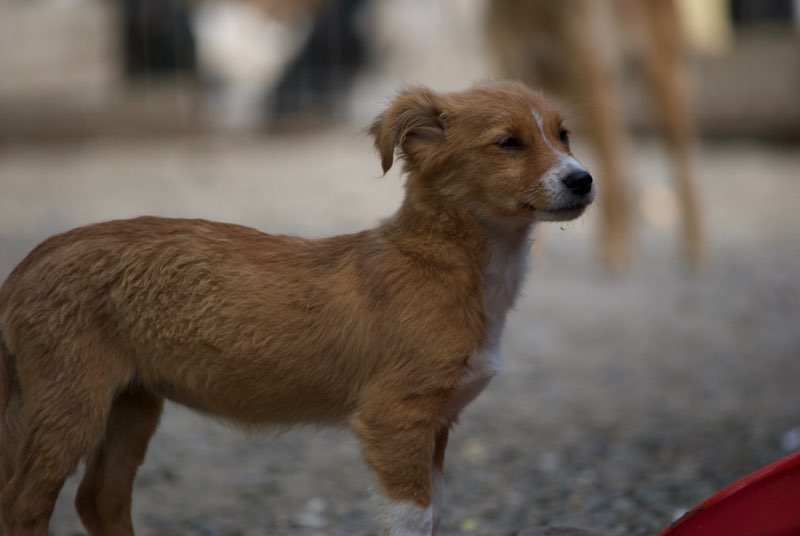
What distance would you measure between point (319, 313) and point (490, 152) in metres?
0.74

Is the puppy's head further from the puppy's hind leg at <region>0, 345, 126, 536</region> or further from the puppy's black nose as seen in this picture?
the puppy's hind leg at <region>0, 345, 126, 536</region>

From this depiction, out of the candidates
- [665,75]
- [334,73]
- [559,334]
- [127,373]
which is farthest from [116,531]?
[334,73]

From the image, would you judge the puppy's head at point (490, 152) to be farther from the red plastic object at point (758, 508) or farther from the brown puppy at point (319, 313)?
the red plastic object at point (758, 508)

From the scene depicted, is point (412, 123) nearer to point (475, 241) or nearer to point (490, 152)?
point (490, 152)

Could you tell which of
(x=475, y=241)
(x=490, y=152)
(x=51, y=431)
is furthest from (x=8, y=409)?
(x=490, y=152)

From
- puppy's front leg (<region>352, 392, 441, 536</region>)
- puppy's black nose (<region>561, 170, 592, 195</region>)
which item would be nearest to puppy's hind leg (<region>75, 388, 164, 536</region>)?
puppy's front leg (<region>352, 392, 441, 536</region>)

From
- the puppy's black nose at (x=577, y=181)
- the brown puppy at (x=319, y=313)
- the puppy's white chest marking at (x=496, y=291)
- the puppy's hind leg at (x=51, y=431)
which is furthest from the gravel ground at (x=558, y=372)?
the puppy's black nose at (x=577, y=181)

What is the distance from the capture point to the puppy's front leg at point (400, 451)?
11.6 ft

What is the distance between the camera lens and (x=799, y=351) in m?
7.66

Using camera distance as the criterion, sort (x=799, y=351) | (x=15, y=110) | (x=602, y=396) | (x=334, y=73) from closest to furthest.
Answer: (x=602, y=396)
(x=799, y=351)
(x=15, y=110)
(x=334, y=73)

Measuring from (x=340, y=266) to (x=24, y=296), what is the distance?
3.23 ft

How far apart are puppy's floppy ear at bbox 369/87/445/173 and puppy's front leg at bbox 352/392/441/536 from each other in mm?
797

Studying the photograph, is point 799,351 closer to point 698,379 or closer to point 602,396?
point 698,379

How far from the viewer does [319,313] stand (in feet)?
12.3
